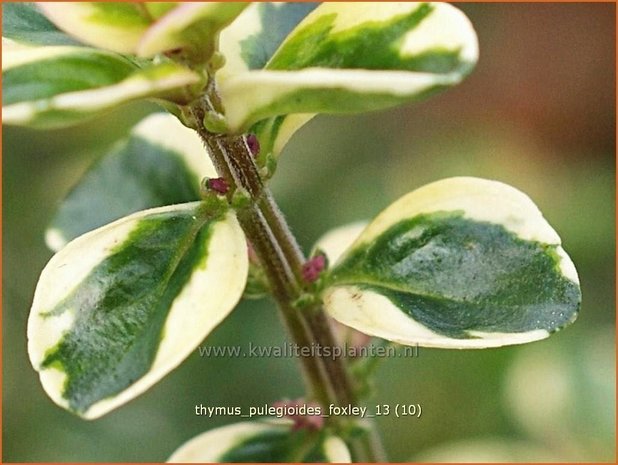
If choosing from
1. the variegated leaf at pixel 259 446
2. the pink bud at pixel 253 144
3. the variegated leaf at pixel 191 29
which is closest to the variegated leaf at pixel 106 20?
the variegated leaf at pixel 191 29

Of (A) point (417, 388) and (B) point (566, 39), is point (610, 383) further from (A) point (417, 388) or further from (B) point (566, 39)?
(B) point (566, 39)

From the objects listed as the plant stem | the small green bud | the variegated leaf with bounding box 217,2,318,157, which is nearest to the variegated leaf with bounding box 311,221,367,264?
the plant stem

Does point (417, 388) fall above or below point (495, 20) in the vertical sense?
below

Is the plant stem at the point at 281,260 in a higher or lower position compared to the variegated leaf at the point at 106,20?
lower

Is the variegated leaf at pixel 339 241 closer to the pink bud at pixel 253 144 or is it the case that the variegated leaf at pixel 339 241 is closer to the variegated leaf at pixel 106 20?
the pink bud at pixel 253 144

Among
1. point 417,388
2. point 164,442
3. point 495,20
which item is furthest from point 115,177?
point 495,20

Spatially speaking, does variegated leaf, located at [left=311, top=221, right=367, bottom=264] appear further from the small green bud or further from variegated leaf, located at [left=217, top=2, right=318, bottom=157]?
the small green bud

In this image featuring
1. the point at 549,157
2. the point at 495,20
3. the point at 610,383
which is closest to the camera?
the point at 610,383
